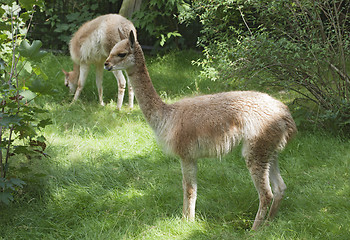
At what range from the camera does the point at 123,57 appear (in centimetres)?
409

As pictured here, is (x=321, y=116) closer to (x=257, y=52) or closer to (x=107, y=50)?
(x=257, y=52)

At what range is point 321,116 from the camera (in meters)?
5.64

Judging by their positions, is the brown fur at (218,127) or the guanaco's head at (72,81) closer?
the brown fur at (218,127)

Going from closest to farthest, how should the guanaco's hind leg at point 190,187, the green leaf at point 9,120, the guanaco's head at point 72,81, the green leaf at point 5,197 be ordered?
1. the green leaf at point 9,120
2. the green leaf at point 5,197
3. the guanaco's hind leg at point 190,187
4. the guanaco's head at point 72,81

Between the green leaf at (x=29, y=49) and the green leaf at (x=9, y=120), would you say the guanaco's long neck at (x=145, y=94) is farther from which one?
the green leaf at (x=9, y=120)

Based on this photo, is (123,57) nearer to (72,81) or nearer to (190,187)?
(190,187)

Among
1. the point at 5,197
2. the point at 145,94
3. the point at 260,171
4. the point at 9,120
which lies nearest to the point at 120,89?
the point at 145,94

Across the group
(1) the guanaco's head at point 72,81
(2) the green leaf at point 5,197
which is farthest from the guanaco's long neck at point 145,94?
(1) the guanaco's head at point 72,81

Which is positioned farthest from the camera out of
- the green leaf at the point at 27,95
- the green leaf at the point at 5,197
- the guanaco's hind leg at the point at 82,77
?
the guanaco's hind leg at the point at 82,77

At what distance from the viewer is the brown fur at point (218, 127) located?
3.80 metres

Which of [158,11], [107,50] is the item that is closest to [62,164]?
[107,50]

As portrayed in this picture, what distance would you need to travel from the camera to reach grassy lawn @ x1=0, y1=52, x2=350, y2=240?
12.6ft

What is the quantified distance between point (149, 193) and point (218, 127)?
126 centimetres

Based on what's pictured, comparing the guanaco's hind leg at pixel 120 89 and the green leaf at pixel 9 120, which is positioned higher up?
the green leaf at pixel 9 120
